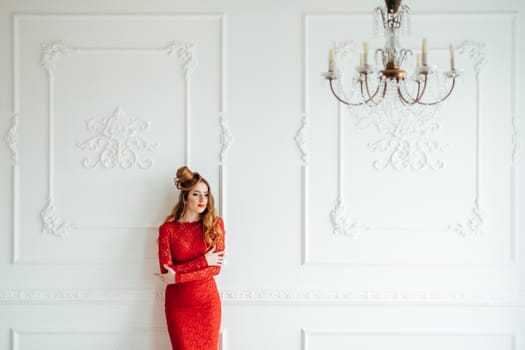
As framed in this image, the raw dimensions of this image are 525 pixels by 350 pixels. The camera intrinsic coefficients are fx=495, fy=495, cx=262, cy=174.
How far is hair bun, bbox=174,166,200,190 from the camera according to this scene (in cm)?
293

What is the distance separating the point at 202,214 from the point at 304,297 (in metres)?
0.83

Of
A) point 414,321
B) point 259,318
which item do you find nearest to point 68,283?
point 259,318

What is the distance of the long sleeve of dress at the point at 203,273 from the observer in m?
2.84

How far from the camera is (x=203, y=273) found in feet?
9.45

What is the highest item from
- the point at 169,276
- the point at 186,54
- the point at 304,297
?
the point at 186,54

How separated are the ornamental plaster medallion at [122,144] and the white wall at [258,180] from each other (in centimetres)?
1

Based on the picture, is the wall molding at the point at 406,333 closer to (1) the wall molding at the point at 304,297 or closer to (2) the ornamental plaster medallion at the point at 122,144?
(1) the wall molding at the point at 304,297

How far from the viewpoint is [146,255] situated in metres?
3.12

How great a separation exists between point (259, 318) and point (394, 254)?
3.08 feet

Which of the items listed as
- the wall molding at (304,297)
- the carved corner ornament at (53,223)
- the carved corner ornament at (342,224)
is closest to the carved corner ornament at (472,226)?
the wall molding at (304,297)

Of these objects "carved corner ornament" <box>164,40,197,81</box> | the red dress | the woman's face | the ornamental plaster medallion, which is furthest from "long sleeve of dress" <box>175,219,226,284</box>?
"carved corner ornament" <box>164,40,197,81</box>

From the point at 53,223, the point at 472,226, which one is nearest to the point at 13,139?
the point at 53,223

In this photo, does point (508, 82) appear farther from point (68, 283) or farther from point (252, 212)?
point (68, 283)

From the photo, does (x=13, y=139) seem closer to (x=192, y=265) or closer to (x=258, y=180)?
(x=192, y=265)
